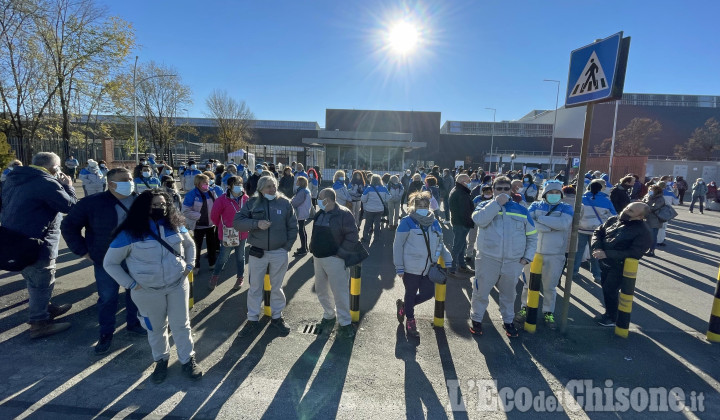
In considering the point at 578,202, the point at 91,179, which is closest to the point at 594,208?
the point at 578,202

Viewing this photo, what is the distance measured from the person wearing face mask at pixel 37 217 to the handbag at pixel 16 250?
11 cm

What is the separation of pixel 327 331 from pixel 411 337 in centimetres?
105

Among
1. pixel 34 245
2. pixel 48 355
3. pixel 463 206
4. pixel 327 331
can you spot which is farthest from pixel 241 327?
pixel 463 206

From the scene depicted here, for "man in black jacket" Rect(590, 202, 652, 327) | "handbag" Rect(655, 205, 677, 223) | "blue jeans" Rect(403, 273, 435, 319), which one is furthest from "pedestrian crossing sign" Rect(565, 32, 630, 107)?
"handbag" Rect(655, 205, 677, 223)

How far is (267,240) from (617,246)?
4.54m

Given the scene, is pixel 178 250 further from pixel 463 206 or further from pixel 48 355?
pixel 463 206

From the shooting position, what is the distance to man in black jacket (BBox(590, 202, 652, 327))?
4.32m

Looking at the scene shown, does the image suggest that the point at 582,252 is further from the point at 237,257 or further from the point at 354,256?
the point at 237,257

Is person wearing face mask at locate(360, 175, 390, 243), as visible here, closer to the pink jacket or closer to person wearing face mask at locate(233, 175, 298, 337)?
the pink jacket

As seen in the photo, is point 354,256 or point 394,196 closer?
point 354,256

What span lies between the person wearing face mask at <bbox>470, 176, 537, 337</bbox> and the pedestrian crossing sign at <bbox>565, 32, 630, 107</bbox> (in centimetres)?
131

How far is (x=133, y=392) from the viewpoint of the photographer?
305cm

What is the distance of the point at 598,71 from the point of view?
3.70 metres

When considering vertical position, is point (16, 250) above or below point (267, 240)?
below
